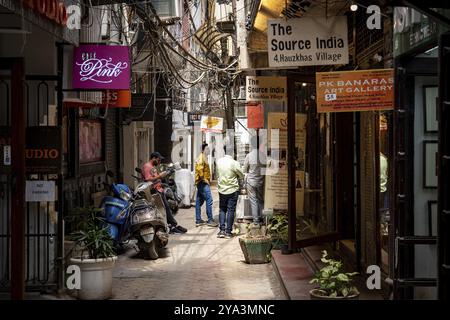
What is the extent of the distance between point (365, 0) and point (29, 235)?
16.8 ft

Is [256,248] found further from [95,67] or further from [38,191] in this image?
[38,191]

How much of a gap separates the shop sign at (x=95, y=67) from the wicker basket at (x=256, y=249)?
371 cm

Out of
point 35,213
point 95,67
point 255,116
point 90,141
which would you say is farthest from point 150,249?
point 255,116

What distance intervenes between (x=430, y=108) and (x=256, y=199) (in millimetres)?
9203

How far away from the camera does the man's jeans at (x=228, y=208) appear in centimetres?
1473

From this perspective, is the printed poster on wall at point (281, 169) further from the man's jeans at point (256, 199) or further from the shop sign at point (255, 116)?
the shop sign at point (255, 116)

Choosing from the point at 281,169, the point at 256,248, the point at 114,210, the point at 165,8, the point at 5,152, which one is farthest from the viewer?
the point at 165,8

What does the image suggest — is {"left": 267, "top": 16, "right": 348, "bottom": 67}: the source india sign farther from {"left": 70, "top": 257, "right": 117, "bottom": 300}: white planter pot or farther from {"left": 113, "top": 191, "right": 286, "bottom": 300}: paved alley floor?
{"left": 70, "top": 257, "right": 117, "bottom": 300}: white planter pot

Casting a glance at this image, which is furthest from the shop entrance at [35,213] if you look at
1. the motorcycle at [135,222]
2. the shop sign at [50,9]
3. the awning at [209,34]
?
the awning at [209,34]

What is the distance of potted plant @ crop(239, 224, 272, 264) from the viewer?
37.8 feet

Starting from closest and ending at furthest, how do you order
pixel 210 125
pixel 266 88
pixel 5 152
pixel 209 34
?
pixel 5 152 → pixel 266 88 → pixel 209 34 → pixel 210 125

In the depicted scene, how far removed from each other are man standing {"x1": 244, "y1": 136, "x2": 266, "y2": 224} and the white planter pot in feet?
23.3

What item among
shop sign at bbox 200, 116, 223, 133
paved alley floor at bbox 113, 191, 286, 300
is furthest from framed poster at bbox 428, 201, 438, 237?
shop sign at bbox 200, 116, 223, 133

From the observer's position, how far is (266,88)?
12.2m
